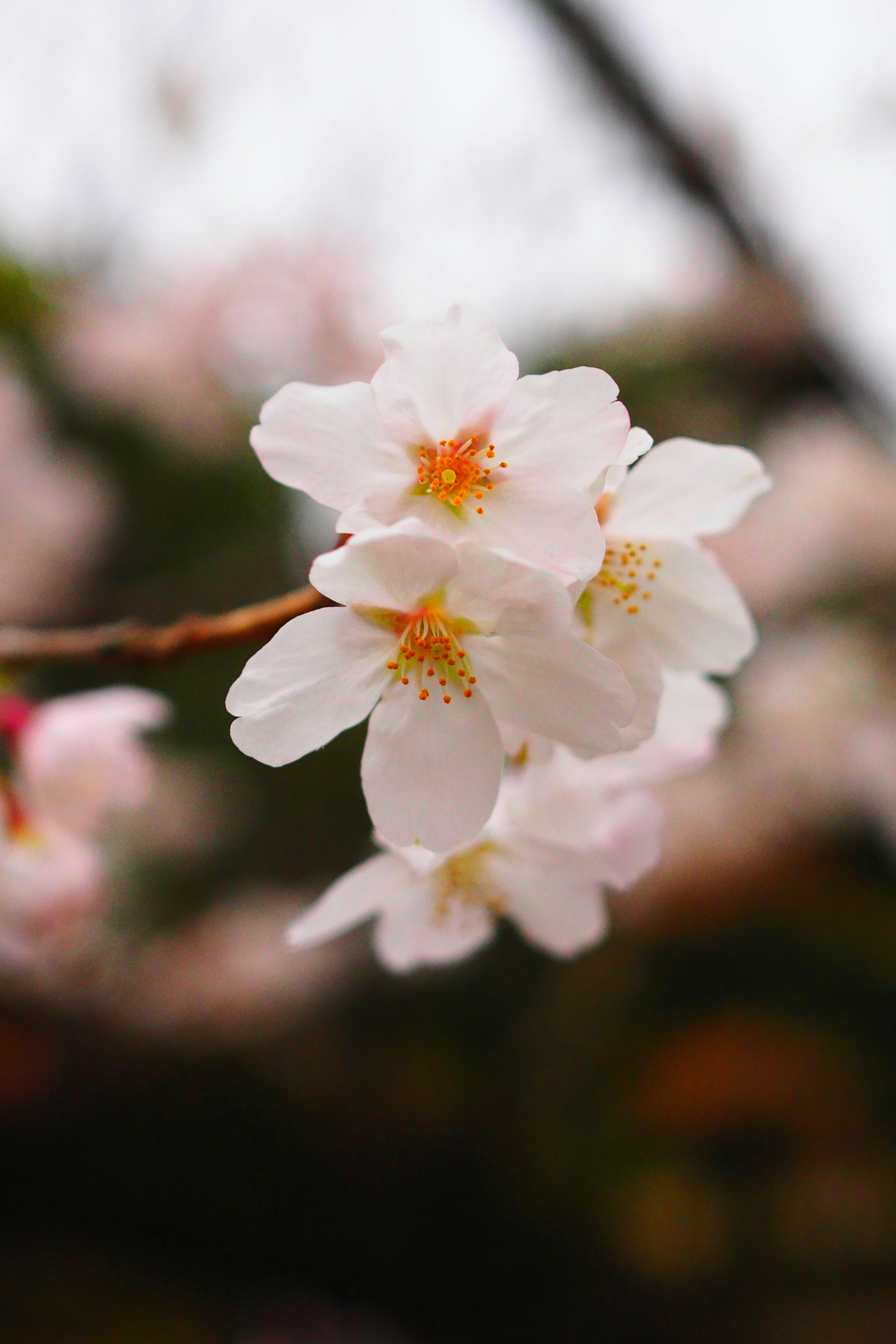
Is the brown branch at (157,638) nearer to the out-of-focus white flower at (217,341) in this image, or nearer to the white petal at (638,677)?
the white petal at (638,677)

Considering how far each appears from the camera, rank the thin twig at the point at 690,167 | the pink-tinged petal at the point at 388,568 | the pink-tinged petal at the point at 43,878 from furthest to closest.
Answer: the thin twig at the point at 690,167 → the pink-tinged petal at the point at 43,878 → the pink-tinged petal at the point at 388,568

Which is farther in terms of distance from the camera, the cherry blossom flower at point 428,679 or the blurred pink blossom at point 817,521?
the blurred pink blossom at point 817,521

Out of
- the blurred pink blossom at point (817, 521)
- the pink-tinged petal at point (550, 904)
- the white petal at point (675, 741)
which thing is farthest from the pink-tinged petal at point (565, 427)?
the blurred pink blossom at point (817, 521)

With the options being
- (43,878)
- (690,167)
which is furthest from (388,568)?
(690,167)

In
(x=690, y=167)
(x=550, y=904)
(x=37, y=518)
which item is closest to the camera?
(x=550, y=904)

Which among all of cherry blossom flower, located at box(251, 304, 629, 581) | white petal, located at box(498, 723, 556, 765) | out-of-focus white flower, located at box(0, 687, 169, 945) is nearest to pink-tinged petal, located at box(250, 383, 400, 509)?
cherry blossom flower, located at box(251, 304, 629, 581)

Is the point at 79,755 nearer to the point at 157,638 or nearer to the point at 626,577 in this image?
the point at 157,638
